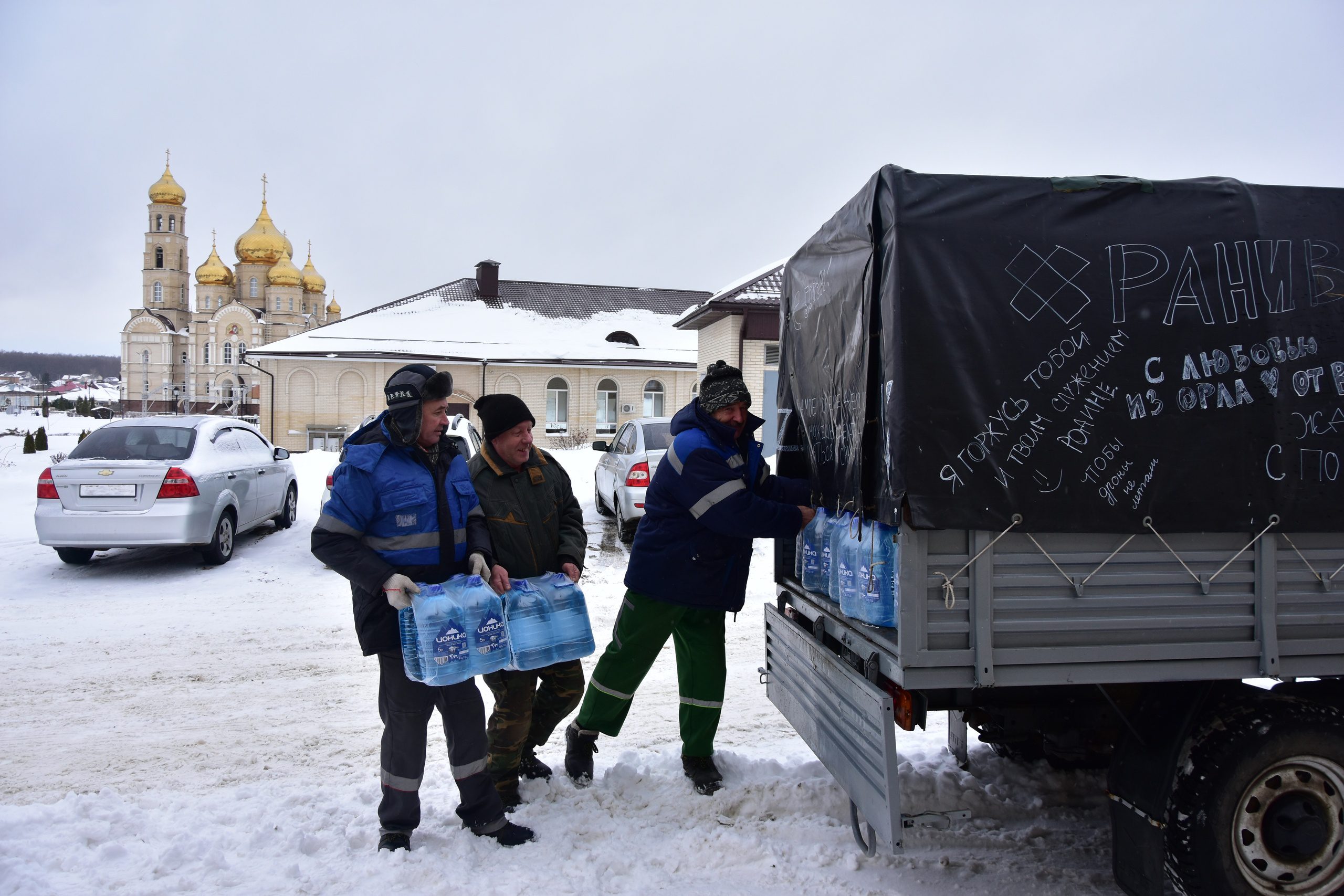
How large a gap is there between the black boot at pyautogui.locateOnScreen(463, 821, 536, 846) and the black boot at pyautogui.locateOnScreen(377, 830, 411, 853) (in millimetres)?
270

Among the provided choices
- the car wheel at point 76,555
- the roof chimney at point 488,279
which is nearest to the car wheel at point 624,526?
the car wheel at point 76,555

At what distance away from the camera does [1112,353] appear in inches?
125

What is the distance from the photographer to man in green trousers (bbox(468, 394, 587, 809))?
4000 mm

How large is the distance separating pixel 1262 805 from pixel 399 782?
130 inches

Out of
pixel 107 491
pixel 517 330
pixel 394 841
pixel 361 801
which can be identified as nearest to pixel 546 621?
pixel 394 841

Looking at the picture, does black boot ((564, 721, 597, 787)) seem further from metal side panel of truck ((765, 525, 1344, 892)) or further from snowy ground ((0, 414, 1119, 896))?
metal side panel of truck ((765, 525, 1344, 892))

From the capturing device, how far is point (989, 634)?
10.0ft

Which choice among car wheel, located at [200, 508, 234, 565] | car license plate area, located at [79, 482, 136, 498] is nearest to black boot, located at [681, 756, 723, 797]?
car wheel, located at [200, 508, 234, 565]

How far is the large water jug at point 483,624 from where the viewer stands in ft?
11.8

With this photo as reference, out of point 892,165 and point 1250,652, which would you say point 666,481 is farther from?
point 1250,652

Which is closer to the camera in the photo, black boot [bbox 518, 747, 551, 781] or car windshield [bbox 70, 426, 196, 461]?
black boot [bbox 518, 747, 551, 781]

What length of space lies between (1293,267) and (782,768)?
3.14 metres

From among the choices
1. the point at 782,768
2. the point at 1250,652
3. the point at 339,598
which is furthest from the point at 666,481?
the point at 339,598

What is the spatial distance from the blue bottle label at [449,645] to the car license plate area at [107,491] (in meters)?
7.17
